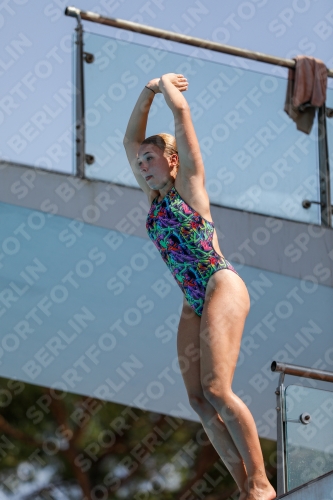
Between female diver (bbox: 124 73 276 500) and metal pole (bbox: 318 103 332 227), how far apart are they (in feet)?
11.8

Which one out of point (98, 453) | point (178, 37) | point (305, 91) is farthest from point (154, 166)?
point (98, 453)

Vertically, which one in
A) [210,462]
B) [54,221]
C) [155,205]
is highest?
[155,205]

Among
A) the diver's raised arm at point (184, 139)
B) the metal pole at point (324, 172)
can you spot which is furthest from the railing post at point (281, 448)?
the metal pole at point (324, 172)

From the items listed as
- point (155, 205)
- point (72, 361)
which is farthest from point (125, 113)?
point (155, 205)

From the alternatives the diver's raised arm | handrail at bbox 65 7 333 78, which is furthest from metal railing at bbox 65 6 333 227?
the diver's raised arm

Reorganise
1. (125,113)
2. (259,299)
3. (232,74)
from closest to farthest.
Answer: (125,113) → (232,74) → (259,299)

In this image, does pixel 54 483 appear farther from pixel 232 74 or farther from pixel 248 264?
pixel 232 74

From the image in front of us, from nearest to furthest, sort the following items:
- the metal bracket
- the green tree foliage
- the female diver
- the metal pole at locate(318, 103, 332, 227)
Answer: the female diver → the metal bracket → the metal pole at locate(318, 103, 332, 227) → the green tree foliage

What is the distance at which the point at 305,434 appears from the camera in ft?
14.4

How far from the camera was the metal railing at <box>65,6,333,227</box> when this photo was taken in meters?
6.66

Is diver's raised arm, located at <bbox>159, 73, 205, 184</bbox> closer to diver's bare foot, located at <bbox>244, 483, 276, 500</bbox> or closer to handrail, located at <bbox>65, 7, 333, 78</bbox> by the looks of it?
diver's bare foot, located at <bbox>244, 483, 276, 500</bbox>

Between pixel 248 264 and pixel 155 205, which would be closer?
pixel 155 205

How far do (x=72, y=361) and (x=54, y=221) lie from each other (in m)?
1.11

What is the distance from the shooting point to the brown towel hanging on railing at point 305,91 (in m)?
7.24
